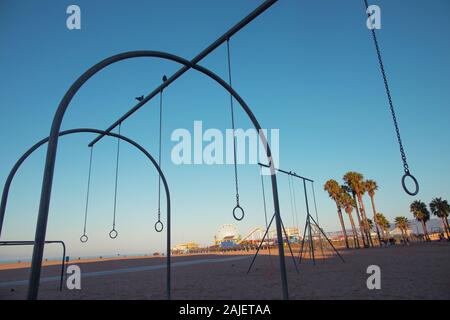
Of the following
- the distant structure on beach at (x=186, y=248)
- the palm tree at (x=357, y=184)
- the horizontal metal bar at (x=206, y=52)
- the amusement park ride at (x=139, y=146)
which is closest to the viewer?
the amusement park ride at (x=139, y=146)

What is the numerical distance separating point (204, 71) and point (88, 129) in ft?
14.0

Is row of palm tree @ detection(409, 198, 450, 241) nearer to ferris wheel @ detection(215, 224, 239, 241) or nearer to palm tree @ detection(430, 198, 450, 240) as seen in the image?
palm tree @ detection(430, 198, 450, 240)

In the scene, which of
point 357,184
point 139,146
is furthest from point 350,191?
point 139,146

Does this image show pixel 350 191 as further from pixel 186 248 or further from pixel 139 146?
pixel 186 248

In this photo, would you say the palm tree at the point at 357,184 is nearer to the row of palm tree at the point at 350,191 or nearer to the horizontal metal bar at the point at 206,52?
the row of palm tree at the point at 350,191

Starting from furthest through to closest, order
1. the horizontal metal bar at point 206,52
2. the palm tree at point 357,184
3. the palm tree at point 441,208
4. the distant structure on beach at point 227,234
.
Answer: the distant structure on beach at point 227,234, the palm tree at point 441,208, the palm tree at point 357,184, the horizontal metal bar at point 206,52

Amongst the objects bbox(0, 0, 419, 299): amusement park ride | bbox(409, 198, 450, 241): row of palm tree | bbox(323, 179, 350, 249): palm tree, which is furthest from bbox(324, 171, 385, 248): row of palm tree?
bbox(0, 0, 419, 299): amusement park ride

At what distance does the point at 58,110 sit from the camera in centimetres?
365

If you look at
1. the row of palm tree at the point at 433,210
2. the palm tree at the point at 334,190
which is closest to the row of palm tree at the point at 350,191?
the palm tree at the point at 334,190

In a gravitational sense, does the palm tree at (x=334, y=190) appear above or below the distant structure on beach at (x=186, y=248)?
above

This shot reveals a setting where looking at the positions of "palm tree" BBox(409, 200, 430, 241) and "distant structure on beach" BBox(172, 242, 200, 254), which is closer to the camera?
"palm tree" BBox(409, 200, 430, 241)

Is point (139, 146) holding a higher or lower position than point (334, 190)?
lower
